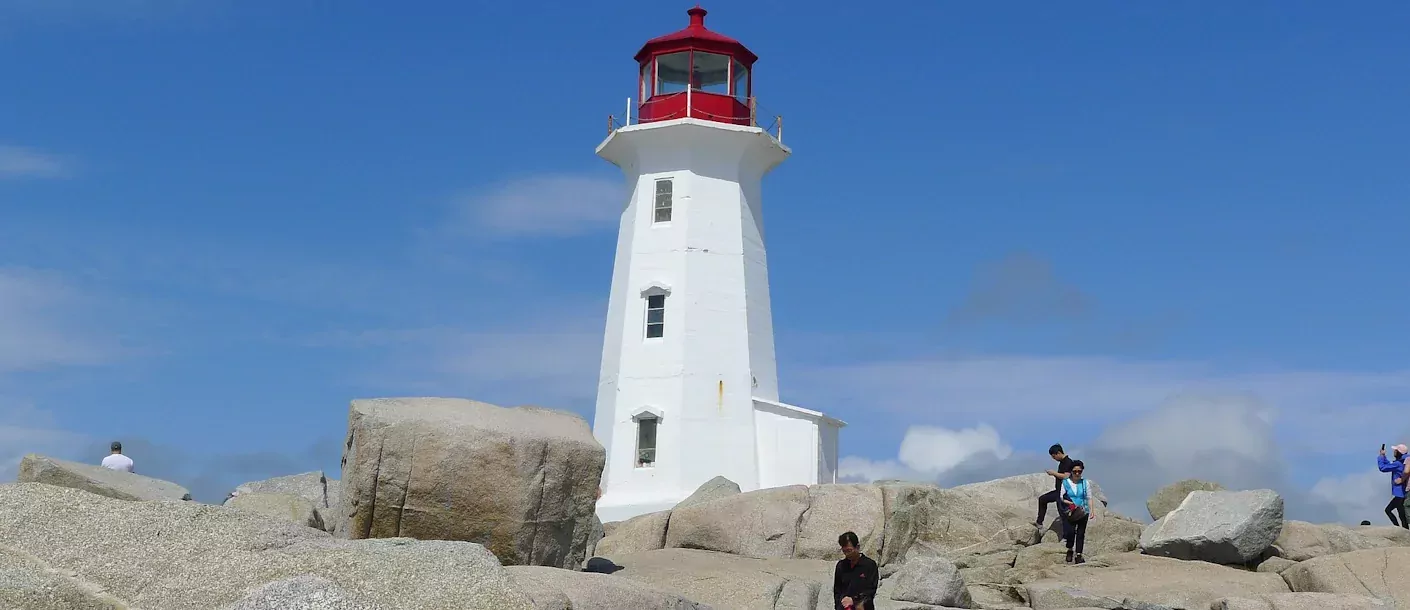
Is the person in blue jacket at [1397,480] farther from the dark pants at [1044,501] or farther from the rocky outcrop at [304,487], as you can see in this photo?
the rocky outcrop at [304,487]

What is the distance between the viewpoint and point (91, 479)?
16.3 m

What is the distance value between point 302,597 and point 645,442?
20331 millimetres

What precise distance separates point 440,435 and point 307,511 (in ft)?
12.1

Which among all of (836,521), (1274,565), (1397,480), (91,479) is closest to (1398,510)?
(1397,480)

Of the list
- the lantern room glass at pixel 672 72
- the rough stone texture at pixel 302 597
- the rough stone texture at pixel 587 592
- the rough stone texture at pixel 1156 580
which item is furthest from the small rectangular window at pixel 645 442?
the rough stone texture at pixel 302 597

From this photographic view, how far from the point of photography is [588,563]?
16.0 metres

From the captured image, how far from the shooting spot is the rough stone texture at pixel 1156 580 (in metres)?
17.5

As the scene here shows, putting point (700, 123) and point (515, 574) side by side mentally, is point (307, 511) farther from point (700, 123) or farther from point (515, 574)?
point (700, 123)

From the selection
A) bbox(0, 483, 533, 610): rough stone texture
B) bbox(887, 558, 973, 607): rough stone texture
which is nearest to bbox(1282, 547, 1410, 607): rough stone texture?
bbox(887, 558, 973, 607): rough stone texture

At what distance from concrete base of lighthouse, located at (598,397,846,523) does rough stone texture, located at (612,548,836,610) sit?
37.0ft

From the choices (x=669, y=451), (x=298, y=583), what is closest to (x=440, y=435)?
(x=298, y=583)

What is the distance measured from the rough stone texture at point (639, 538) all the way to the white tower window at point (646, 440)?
8236mm

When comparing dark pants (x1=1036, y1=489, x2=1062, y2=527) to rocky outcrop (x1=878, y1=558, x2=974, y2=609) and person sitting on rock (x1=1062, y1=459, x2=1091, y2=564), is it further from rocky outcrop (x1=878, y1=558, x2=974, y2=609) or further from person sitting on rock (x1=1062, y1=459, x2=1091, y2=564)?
rocky outcrop (x1=878, y1=558, x2=974, y2=609)

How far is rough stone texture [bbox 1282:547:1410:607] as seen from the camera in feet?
57.2
